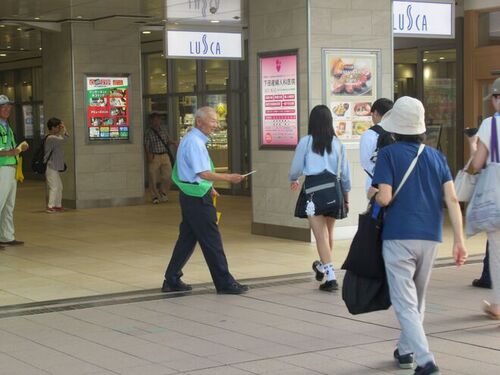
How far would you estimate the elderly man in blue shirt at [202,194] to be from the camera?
8289mm

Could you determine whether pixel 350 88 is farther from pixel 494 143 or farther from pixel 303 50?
pixel 494 143

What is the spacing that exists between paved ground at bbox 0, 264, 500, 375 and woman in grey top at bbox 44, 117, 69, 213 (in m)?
8.23

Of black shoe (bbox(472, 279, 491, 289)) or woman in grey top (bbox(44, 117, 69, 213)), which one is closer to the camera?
black shoe (bbox(472, 279, 491, 289))

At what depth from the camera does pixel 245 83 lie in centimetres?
2028

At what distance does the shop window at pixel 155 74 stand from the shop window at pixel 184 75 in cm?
46

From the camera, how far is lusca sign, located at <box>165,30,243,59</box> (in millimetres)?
13031

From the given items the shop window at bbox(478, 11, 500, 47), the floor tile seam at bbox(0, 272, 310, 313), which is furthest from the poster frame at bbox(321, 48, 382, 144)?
the shop window at bbox(478, 11, 500, 47)

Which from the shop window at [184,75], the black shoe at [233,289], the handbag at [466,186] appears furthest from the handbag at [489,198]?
the shop window at [184,75]

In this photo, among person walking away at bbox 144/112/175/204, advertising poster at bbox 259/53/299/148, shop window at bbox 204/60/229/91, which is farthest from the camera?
shop window at bbox 204/60/229/91

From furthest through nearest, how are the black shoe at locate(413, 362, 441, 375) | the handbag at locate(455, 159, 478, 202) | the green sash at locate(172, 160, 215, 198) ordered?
the green sash at locate(172, 160, 215, 198), the handbag at locate(455, 159, 478, 202), the black shoe at locate(413, 362, 441, 375)

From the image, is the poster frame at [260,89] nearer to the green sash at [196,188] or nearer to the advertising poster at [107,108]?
the green sash at [196,188]

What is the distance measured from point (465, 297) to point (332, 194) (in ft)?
4.84

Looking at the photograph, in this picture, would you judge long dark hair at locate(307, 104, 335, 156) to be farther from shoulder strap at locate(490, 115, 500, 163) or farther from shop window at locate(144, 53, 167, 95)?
shop window at locate(144, 53, 167, 95)

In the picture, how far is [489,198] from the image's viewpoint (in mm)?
6930
